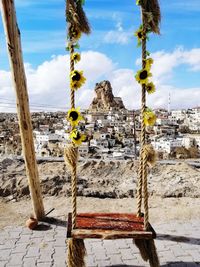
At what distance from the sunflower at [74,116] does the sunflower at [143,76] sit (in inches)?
29.5

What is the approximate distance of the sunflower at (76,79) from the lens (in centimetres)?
401

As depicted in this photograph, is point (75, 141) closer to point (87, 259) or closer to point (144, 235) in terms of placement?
point (144, 235)

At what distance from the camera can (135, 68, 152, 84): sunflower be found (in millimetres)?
4000

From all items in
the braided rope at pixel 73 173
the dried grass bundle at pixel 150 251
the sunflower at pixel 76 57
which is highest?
the sunflower at pixel 76 57

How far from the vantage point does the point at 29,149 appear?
5516mm

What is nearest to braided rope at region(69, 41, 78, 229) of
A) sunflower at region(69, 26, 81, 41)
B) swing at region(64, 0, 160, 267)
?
swing at region(64, 0, 160, 267)

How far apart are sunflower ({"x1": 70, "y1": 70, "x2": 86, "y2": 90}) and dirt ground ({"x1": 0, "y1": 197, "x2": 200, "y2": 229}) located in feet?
10.2

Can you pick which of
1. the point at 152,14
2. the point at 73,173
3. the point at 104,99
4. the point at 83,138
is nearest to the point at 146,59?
the point at 152,14

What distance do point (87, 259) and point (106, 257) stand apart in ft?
0.85

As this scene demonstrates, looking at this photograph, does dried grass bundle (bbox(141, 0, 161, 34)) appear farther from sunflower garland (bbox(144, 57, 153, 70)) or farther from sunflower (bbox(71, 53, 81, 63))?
sunflower (bbox(71, 53, 81, 63))

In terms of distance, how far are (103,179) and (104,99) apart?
318ft

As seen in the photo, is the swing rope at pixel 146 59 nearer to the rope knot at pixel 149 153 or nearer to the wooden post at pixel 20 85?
the rope knot at pixel 149 153

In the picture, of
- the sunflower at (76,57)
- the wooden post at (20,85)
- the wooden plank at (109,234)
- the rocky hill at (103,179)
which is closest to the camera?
the wooden plank at (109,234)

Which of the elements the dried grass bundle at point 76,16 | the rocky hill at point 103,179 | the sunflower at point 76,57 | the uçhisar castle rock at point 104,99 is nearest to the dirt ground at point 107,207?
the rocky hill at point 103,179
